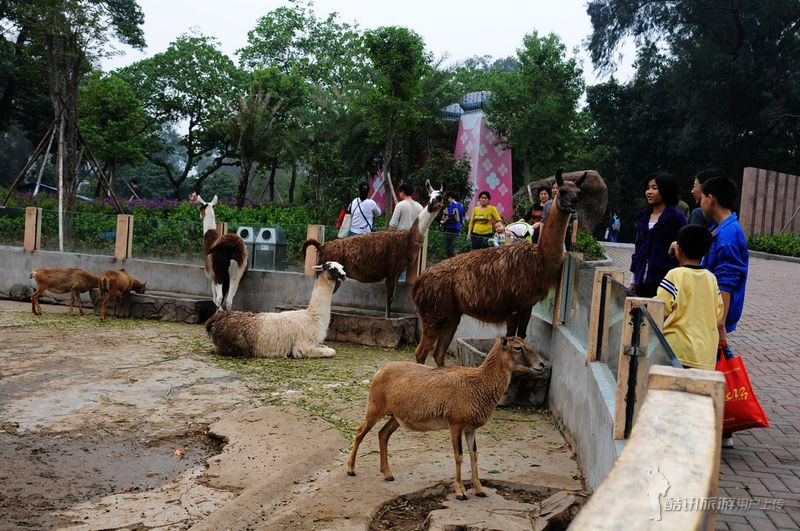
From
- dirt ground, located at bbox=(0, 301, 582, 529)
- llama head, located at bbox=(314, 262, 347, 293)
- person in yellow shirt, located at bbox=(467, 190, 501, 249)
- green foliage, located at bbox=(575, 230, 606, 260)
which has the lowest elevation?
dirt ground, located at bbox=(0, 301, 582, 529)

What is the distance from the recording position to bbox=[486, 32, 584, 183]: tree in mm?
26156

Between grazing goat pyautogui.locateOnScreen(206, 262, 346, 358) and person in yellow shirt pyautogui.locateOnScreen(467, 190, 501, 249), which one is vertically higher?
person in yellow shirt pyautogui.locateOnScreen(467, 190, 501, 249)

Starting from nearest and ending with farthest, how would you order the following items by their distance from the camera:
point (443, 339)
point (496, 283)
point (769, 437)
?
point (769, 437) < point (496, 283) < point (443, 339)

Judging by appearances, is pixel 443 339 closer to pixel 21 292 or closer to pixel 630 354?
pixel 630 354

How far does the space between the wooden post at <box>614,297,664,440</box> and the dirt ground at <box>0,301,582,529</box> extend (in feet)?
4.20

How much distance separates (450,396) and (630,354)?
148 cm

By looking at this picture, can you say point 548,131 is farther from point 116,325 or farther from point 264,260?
point 116,325

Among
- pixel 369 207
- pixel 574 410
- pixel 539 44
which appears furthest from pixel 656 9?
pixel 574 410

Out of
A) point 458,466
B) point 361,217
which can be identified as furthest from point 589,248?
point 458,466

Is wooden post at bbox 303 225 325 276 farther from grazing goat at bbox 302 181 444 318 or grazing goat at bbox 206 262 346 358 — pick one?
grazing goat at bbox 206 262 346 358

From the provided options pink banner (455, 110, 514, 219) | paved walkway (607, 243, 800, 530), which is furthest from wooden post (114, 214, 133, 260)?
pink banner (455, 110, 514, 219)

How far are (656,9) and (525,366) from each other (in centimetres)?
3024

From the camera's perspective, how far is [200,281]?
47.4 feet

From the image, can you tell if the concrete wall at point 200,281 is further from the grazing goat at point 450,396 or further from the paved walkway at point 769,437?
the grazing goat at point 450,396
